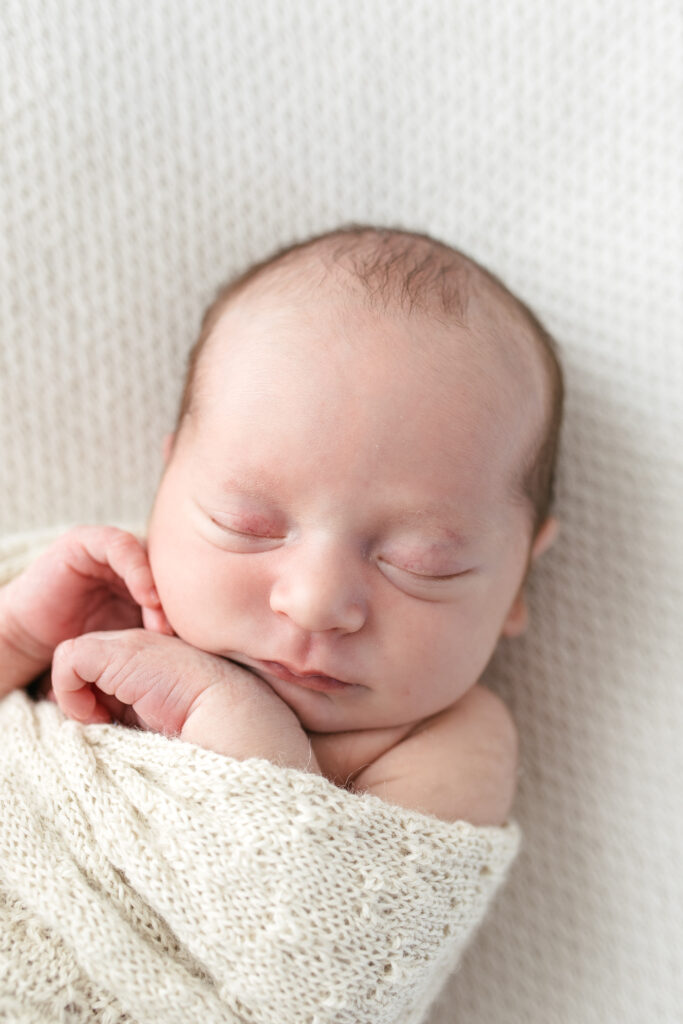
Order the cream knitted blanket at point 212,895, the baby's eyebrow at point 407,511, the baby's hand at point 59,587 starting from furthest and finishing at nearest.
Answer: the baby's hand at point 59,587, the baby's eyebrow at point 407,511, the cream knitted blanket at point 212,895

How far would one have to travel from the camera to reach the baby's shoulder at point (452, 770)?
116 centimetres

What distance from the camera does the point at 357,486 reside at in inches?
42.6

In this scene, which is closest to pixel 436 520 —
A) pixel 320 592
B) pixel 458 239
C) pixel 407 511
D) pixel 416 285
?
pixel 407 511

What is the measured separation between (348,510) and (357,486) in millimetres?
29

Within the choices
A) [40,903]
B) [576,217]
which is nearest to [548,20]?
[576,217]

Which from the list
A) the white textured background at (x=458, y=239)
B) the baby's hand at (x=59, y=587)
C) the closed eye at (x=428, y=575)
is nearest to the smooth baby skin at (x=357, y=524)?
the closed eye at (x=428, y=575)

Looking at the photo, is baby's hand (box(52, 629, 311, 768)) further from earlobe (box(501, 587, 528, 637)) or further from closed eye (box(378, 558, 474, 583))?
earlobe (box(501, 587, 528, 637))

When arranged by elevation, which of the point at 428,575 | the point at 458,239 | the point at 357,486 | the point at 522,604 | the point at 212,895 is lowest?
the point at 212,895

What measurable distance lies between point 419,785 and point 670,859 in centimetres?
47

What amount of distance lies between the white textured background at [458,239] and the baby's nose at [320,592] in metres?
0.49

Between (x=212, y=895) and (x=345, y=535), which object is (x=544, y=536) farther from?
(x=212, y=895)

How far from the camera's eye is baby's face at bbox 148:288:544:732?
1083 millimetres

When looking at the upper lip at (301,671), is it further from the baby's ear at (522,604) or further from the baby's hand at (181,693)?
the baby's ear at (522,604)

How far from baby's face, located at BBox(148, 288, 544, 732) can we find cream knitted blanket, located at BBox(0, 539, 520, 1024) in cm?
15
